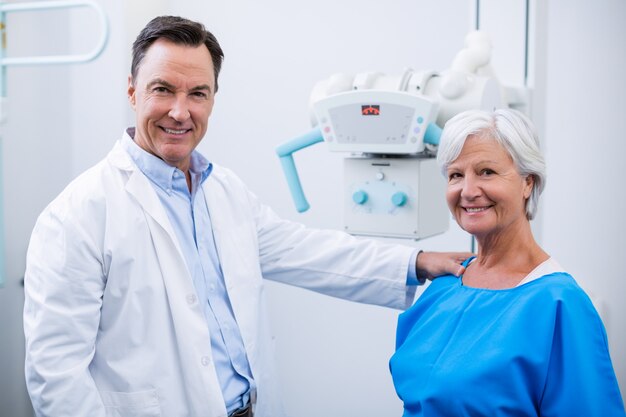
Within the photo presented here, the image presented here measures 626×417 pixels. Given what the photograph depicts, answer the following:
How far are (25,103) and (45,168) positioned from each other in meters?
0.26

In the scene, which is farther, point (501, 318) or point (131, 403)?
point (131, 403)

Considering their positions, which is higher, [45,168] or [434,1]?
[434,1]

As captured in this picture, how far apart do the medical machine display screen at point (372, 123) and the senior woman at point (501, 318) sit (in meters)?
0.18

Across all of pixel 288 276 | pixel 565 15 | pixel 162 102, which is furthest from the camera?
pixel 565 15

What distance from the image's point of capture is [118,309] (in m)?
1.35

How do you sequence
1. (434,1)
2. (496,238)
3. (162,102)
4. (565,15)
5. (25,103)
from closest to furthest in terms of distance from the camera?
(496,238), (162,102), (565,15), (434,1), (25,103)

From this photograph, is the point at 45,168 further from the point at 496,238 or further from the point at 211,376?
the point at 496,238

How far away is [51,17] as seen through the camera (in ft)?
8.73

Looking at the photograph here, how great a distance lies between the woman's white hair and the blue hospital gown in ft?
0.62

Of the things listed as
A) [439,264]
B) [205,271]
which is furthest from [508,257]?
[205,271]

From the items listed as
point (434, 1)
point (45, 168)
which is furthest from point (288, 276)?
point (45, 168)

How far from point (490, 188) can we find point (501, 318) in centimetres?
23

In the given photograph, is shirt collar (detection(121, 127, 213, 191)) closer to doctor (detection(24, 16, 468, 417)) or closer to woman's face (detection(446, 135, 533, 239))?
doctor (detection(24, 16, 468, 417))

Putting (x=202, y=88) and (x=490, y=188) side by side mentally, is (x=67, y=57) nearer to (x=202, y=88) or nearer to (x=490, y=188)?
(x=202, y=88)
